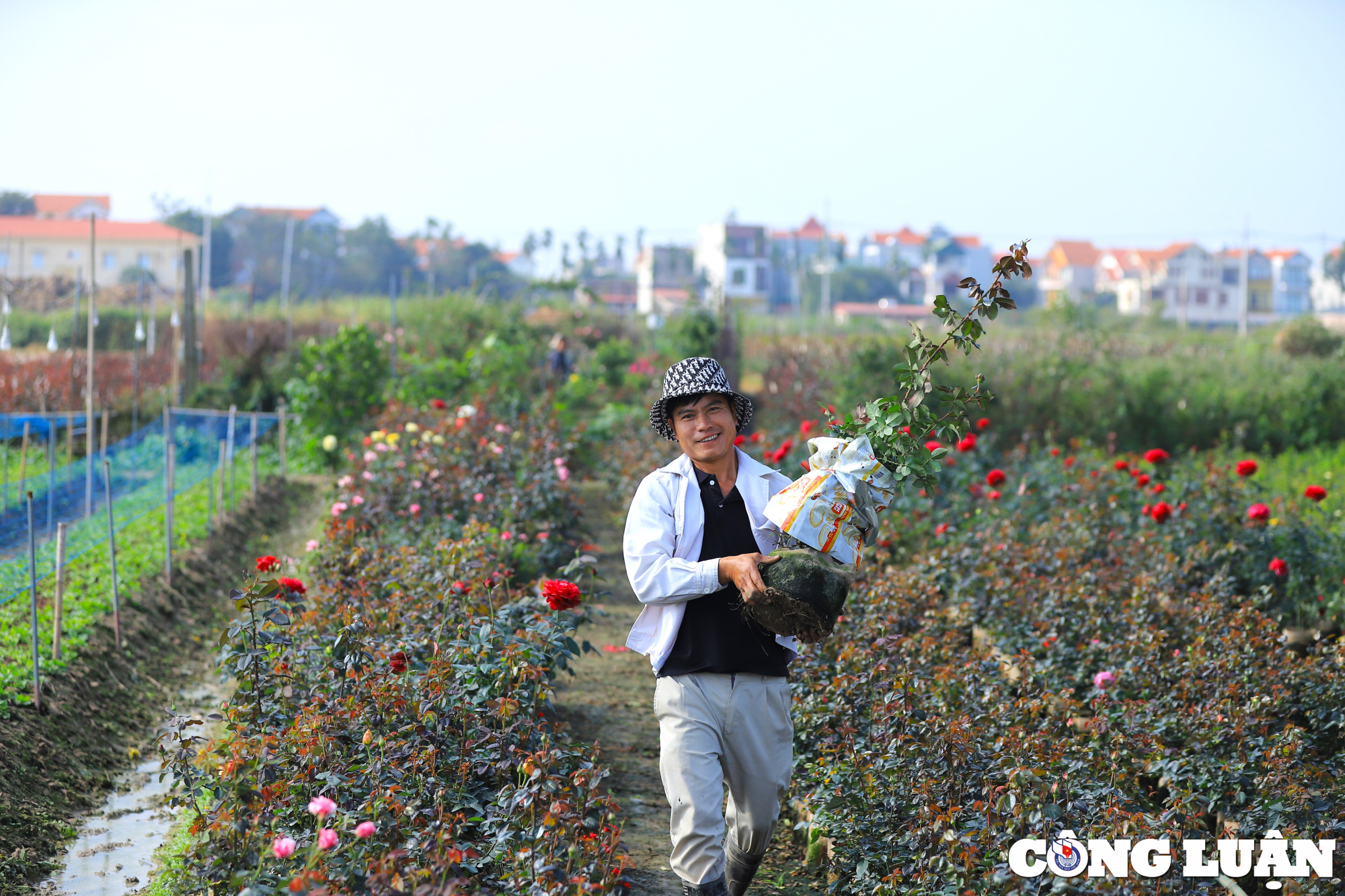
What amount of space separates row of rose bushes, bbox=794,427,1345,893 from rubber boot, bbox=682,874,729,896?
0.45 meters

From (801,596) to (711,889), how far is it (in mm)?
739

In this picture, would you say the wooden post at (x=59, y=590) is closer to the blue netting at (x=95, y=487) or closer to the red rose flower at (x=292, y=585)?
the blue netting at (x=95, y=487)

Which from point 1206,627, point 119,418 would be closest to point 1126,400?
point 1206,627

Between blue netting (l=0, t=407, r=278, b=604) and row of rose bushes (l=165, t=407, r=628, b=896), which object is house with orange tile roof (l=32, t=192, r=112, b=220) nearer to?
blue netting (l=0, t=407, r=278, b=604)

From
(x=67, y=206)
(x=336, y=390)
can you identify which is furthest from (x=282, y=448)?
(x=67, y=206)

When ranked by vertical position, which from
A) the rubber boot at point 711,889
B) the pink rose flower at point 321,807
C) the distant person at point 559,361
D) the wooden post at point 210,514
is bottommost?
the rubber boot at point 711,889

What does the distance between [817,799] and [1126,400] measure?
31.4 feet

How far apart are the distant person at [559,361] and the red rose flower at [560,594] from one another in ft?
37.1

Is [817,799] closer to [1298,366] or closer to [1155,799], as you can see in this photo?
[1155,799]

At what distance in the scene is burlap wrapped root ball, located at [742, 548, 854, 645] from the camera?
8.26 feet

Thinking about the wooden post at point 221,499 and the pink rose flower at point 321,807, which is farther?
the wooden post at point 221,499

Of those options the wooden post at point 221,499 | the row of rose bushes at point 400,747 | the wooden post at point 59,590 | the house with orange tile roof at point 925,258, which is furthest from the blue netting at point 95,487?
the house with orange tile roof at point 925,258

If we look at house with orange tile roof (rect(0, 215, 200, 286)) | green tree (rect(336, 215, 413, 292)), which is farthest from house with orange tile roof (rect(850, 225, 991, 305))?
house with orange tile roof (rect(0, 215, 200, 286))

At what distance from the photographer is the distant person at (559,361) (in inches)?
574
